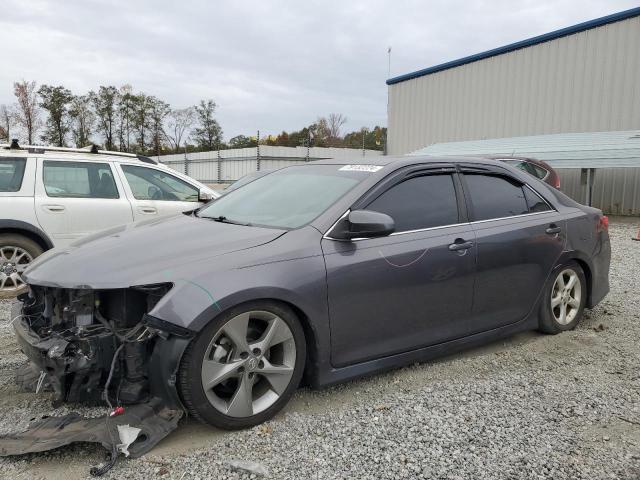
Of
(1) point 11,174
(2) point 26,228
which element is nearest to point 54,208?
(2) point 26,228

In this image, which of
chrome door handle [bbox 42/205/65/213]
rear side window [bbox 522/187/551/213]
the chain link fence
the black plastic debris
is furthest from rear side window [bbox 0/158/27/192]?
the chain link fence

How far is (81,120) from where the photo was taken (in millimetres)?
47562

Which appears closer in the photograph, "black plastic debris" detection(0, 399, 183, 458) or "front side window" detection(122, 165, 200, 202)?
"black plastic debris" detection(0, 399, 183, 458)

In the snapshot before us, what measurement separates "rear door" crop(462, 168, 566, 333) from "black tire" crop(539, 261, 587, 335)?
0.14 m

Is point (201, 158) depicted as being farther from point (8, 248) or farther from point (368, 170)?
point (368, 170)

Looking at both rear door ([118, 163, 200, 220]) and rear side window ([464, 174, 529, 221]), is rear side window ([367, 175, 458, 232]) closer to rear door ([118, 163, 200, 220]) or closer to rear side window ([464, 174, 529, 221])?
rear side window ([464, 174, 529, 221])

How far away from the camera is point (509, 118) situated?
21781 millimetres

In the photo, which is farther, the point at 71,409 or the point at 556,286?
the point at 556,286

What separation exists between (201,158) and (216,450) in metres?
39.0

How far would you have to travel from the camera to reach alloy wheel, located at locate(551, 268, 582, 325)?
441 cm

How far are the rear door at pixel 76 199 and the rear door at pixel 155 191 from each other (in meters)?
0.13

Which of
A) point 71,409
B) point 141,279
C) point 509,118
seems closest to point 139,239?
point 141,279

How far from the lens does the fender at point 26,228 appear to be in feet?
18.3

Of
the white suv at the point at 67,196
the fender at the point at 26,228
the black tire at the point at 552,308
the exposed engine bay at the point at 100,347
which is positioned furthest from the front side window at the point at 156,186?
the black tire at the point at 552,308
